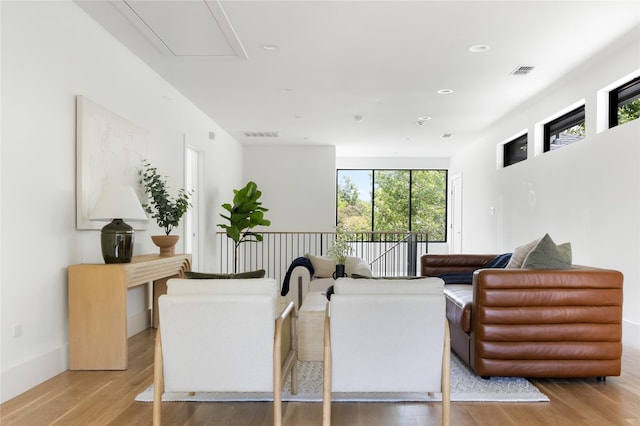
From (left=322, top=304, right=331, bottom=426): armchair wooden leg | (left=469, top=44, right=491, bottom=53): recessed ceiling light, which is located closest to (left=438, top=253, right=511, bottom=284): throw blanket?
(left=469, top=44, right=491, bottom=53): recessed ceiling light

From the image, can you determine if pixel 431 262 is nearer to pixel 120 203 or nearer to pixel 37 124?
pixel 120 203

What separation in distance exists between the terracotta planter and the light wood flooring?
6.33ft

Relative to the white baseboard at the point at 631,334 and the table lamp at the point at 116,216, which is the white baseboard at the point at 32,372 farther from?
the white baseboard at the point at 631,334

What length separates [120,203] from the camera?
157 inches

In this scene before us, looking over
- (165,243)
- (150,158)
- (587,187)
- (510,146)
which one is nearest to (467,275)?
(587,187)

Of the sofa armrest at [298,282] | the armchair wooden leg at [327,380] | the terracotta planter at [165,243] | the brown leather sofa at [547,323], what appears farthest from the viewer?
the sofa armrest at [298,282]

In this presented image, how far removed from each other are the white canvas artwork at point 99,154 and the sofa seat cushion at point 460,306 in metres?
3.02

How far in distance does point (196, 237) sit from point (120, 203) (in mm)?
3978

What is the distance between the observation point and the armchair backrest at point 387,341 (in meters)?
2.59

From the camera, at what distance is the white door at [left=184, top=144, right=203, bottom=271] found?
25.2 feet

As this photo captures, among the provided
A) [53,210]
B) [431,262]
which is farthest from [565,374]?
[53,210]

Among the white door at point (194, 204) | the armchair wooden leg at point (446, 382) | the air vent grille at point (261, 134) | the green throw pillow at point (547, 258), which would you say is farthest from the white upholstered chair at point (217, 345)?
the air vent grille at point (261, 134)

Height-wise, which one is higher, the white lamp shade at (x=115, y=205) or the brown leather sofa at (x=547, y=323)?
the white lamp shade at (x=115, y=205)

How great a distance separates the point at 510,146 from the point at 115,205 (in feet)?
Result: 22.2
